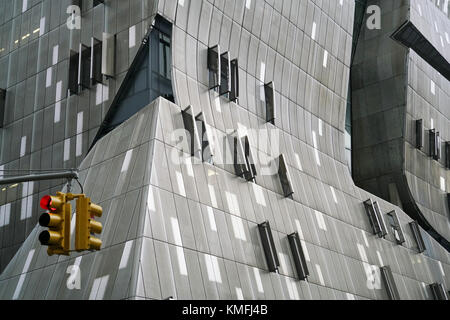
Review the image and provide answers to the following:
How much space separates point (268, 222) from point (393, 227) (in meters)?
15.4

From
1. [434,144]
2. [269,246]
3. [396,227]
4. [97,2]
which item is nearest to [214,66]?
[97,2]

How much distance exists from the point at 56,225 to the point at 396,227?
36319 millimetres

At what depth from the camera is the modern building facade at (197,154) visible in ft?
97.1

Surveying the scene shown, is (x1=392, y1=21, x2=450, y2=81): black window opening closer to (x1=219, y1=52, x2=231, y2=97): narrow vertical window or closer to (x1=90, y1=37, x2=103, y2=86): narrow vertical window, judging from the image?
(x1=219, y1=52, x2=231, y2=97): narrow vertical window

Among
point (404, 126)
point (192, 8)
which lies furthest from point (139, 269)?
point (404, 126)

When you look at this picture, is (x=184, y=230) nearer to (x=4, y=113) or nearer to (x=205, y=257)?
(x=205, y=257)

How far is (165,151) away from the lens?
3111 cm

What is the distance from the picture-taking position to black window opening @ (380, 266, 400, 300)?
138 ft

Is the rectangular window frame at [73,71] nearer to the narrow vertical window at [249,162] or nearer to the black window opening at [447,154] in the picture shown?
the narrow vertical window at [249,162]

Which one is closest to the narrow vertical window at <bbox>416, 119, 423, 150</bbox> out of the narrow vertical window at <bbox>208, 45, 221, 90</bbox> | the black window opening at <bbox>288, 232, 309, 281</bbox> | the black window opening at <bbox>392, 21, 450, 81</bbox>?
the black window opening at <bbox>392, 21, 450, 81</bbox>

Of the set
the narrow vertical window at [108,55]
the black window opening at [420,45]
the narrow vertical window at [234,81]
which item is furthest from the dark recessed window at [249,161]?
the black window opening at [420,45]

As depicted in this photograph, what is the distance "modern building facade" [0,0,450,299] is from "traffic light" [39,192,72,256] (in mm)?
12282

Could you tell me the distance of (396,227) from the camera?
47.3 metres

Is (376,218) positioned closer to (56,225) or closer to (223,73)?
(223,73)
